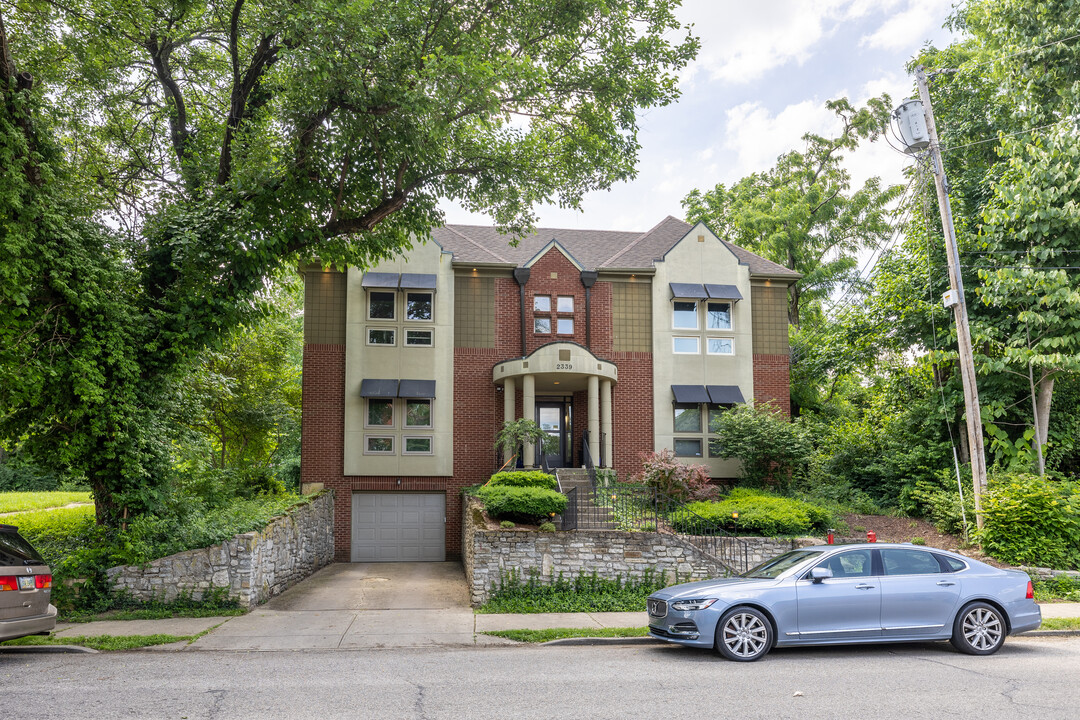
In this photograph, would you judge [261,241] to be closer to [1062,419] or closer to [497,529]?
[497,529]

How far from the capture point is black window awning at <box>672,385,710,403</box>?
21.3m

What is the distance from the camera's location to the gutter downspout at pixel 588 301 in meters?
21.6

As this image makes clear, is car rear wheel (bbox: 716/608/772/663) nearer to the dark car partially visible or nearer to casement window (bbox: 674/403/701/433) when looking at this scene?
the dark car partially visible

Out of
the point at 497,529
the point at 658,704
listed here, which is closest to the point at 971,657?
the point at 658,704

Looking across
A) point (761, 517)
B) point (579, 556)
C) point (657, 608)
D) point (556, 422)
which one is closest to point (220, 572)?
point (579, 556)

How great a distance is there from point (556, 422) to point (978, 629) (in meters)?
14.2

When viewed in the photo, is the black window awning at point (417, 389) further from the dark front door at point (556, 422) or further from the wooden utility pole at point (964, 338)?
the wooden utility pole at point (964, 338)

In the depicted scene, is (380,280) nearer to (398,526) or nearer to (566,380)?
(566,380)

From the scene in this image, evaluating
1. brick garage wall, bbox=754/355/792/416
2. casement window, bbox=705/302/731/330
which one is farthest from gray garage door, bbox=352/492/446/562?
brick garage wall, bbox=754/355/792/416

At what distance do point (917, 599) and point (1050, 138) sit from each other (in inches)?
501

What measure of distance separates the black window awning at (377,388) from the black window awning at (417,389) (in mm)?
194

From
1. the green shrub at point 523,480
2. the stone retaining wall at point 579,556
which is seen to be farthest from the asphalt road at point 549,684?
the green shrub at point 523,480

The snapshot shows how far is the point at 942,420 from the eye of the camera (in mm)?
18578

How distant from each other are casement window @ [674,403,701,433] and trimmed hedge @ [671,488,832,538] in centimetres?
531
